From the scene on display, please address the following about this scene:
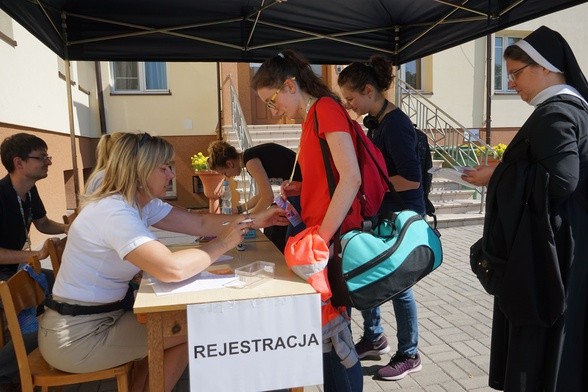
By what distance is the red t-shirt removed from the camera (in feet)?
6.10

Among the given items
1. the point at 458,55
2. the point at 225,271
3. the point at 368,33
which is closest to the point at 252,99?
the point at 458,55

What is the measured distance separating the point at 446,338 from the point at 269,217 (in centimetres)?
192

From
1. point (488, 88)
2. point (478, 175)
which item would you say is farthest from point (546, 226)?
point (488, 88)

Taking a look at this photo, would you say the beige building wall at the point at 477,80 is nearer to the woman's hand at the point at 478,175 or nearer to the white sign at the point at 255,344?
the woman's hand at the point at 478,175

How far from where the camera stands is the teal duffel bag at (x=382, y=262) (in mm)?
1713

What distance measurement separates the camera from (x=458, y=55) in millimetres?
11805

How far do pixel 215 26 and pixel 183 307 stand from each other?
317 centimetres

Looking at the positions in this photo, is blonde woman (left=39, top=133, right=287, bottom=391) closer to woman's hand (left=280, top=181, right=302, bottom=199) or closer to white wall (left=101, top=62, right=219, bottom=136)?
woman's hand (left=280, top=181, right=302, bottom=199)

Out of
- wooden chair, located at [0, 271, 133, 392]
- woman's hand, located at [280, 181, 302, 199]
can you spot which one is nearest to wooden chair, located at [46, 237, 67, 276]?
wooden chair, located at [0, 271, 133, 392]

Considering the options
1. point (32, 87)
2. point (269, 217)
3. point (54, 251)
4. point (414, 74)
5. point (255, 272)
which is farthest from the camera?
point (414, 74)

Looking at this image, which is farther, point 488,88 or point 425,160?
point 488,88

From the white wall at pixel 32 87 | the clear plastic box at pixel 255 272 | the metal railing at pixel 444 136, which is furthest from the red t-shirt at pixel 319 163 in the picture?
the metal railing at pixel 444 136

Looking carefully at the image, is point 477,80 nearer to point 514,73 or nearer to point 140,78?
point 140,78

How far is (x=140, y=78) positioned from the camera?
1052 centimetres
